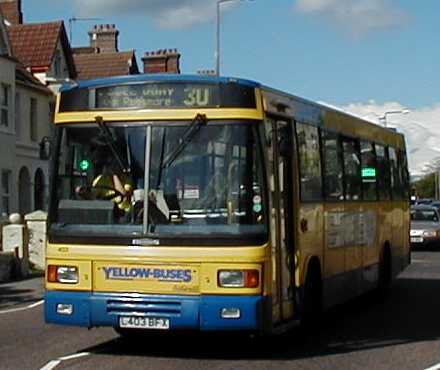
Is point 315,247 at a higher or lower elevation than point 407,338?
→ higher

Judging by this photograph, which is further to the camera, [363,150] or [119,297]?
[363,150]

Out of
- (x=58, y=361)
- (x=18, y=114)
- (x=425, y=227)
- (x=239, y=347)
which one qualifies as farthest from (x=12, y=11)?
(x=58, y=361)

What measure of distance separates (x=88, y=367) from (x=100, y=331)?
316cm

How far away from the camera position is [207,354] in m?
12.4

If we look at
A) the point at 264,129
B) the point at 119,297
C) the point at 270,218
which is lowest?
the point at 119,297

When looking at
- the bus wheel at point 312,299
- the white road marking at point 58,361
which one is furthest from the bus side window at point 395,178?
the white road marking at point 58,361

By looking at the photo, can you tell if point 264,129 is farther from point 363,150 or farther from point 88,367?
point 363,150

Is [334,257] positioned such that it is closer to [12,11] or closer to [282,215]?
[282,215]

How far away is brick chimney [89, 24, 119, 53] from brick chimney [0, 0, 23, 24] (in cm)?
920

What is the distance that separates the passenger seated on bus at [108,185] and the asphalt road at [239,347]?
167cm

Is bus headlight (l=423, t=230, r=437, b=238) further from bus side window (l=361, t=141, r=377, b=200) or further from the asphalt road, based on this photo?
the asphalt road

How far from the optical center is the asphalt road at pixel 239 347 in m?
11.7

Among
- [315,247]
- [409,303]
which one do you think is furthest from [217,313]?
[409,303]

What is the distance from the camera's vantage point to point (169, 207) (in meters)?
11.6
